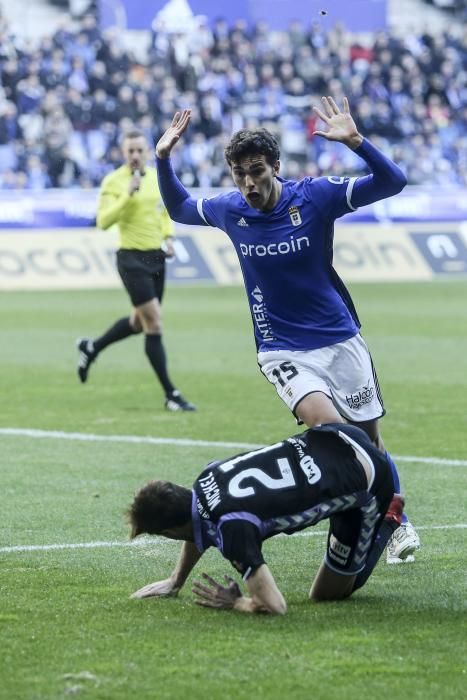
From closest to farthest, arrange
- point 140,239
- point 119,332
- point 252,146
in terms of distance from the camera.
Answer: point 252,146 < point 140,239 < point 119,332

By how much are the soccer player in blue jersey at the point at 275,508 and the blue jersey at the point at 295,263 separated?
0.92 m

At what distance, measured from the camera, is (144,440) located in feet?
35.1

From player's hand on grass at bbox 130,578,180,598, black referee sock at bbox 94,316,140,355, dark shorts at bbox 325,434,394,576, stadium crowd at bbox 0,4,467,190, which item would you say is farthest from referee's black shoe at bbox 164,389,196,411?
stadium crowd at bbox 0,4,467,190

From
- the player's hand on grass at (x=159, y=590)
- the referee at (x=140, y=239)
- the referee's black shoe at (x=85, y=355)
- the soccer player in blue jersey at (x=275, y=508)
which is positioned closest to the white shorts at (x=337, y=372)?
the soccer player in blue jersey at (x=275, y=508)

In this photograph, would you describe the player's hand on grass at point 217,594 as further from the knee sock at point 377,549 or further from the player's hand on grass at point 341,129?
the player's hand on grass at point 341,129

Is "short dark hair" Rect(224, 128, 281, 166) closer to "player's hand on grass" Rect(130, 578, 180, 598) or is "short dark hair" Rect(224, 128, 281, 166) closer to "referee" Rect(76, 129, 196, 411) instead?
"player's hand on grass" Rect(130, 578, 180, 598)

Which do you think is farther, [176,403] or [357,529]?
[176,403]

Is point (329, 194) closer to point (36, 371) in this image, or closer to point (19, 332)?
point (36, 371)

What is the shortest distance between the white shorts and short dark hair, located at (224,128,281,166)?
Answer: 0.93m

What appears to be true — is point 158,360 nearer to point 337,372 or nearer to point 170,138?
point 170,138

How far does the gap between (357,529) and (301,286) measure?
1356 millimetres

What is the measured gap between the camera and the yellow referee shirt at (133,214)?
1336 cm

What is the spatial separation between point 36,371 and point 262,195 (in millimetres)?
9755

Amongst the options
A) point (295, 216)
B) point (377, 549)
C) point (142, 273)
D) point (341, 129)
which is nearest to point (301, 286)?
point (295, 216)
